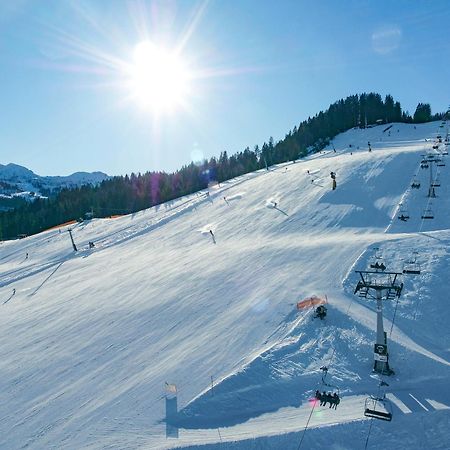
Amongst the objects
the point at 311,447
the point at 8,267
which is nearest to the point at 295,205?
the point at 311,447

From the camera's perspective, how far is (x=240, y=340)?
20484 millimetres

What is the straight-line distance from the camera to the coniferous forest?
10481 centimetres

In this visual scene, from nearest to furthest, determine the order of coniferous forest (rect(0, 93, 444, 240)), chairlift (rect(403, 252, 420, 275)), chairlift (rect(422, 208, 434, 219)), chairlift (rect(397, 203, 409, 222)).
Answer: chairlift (rect(403, 252, 420, 275)), chairlift (rect(422, 208, 434, 219)), chairlift (rect(397, 203, 409, 222)), coniferous forest (rect(0, 93, 444, 240))

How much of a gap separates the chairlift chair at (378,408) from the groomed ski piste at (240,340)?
290 millimetres

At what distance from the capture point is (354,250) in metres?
28.9

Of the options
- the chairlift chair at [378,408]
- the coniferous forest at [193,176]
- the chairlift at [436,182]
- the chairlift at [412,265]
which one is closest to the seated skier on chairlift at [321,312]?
the chairlift chair at [378,408]

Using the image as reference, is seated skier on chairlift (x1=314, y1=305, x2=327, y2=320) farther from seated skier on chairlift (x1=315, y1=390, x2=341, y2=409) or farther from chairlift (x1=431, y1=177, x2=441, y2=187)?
chairlift (x1=431, y1=177, x2=441, y2=187)

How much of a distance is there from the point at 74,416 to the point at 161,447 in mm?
5186

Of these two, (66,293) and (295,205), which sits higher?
(295,205)

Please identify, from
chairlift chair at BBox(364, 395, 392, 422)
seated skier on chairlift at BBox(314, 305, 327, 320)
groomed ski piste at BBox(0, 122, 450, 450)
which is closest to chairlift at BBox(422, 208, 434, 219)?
groomed ski piste at BBox(0, 122, 450, 450)

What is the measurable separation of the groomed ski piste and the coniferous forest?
199 feet

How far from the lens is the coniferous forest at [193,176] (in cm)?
10481

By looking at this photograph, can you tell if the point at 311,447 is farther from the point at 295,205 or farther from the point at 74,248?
the point at 74,248

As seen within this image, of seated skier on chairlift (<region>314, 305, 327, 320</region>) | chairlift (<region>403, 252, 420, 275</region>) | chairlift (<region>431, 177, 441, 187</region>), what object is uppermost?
chairlift (<region>431, 177, 441, 187</region>)
